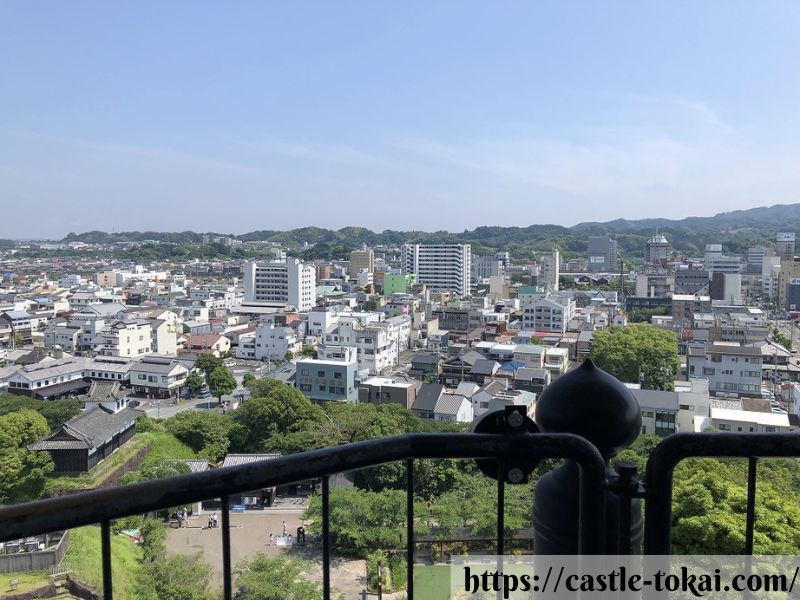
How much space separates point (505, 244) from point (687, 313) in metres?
44.1

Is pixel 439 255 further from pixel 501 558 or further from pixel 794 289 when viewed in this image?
pixel 501 558

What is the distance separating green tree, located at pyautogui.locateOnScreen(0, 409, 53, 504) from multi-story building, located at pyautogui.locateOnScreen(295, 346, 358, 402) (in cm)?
537

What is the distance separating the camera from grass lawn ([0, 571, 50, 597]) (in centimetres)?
537

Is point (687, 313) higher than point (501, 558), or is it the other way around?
point (501, 558)

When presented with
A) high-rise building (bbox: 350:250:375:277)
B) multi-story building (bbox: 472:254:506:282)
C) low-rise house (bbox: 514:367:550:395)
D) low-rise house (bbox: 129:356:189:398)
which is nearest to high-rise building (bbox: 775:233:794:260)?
multi-story building (bbox: 472:254:506:282)

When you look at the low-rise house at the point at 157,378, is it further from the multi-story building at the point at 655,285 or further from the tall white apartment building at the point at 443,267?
the multi-story building at the point at 655,285

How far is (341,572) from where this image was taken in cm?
586

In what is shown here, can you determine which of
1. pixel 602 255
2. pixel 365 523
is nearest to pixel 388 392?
pixel 365 523

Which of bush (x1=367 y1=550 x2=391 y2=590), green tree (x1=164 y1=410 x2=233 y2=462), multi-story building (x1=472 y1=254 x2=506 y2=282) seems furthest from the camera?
multi-story building (x1=472 y1=254 x2=506 y2=282)

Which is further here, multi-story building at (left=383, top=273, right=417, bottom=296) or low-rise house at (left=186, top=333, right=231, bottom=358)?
multi-story building at (left=383, top=273, right=417, bottom=296)

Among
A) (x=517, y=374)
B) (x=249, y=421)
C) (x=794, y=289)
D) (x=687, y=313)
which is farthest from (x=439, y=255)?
(x=249, y=421)

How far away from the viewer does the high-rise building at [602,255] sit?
5281 cm

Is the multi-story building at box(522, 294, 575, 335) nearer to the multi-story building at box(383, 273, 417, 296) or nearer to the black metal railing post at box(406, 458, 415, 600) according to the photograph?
the multi-story building at box(383, 273, 417, 296)

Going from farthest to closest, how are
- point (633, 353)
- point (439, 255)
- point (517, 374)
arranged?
point (439, 255)
point (633, 353)
point (517, 374)
